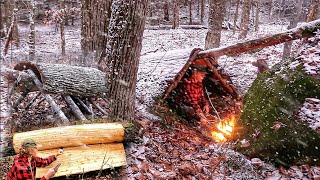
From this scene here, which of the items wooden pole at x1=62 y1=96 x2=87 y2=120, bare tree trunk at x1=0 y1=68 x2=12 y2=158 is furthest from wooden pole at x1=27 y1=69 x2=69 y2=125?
bare tree trunk at x1=0 y1=68 x2=12 y2=158

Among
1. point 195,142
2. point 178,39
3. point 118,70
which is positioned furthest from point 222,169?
point 178,39

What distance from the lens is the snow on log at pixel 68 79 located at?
6.65 metres

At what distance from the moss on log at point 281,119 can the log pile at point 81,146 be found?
8.18 feet

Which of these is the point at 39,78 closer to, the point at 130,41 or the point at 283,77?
the point at 130,41

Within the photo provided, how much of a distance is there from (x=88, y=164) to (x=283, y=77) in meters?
4.28

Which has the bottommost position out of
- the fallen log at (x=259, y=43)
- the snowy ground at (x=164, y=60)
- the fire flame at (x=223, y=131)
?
the fire flame at (x=223, y=131)

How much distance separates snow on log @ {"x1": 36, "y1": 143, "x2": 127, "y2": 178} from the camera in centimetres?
500

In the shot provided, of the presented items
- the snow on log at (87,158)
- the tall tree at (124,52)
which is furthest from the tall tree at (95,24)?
the snow on log at (87,158)

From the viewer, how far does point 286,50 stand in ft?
39.5

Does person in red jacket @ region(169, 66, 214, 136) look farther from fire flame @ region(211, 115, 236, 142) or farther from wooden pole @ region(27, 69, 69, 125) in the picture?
wooden pole @ region(27, 69, 69, 125)

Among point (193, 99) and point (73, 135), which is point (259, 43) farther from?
point (73, 135)

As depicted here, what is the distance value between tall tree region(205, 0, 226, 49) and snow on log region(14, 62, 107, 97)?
202 inches

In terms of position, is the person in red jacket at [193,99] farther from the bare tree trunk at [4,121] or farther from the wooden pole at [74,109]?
the bare tree trunk at [4,121]

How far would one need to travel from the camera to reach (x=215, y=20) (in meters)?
10.9
